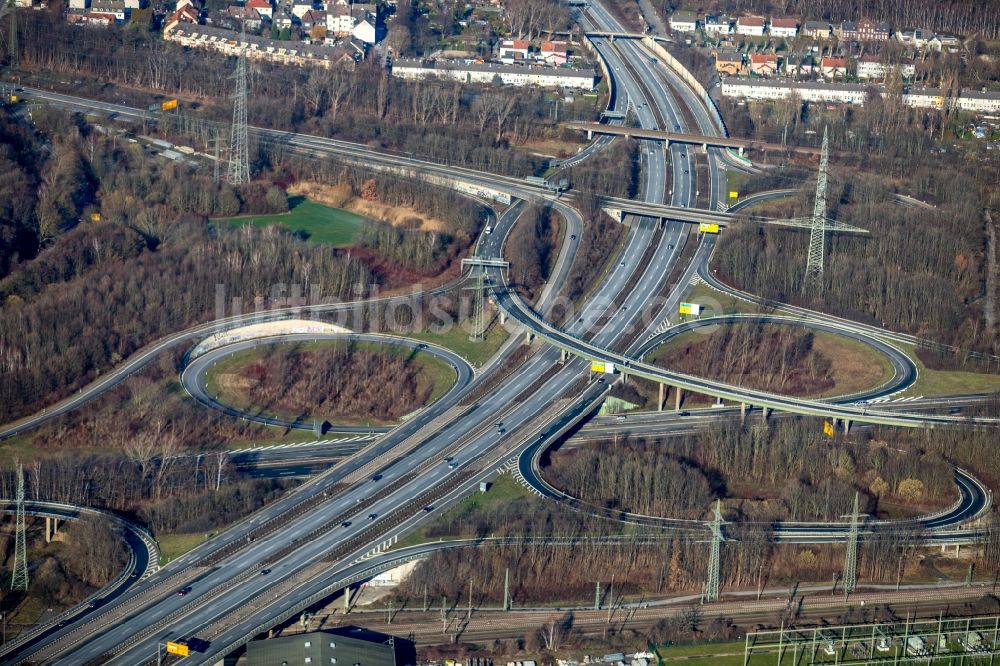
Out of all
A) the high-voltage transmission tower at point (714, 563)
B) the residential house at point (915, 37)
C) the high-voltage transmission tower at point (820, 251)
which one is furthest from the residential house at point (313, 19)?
the high-voltage transmission tower at point (714, 563)

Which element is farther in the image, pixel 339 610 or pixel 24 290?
pixel 24 290

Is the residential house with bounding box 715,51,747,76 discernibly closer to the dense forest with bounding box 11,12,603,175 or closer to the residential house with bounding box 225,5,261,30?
the dense forest with bounding box 11,12,603,175

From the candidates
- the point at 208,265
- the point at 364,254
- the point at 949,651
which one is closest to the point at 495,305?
the point at 364,254

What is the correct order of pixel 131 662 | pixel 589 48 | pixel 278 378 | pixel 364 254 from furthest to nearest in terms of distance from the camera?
1. pixel 589 48
2. pixel 364 254
3. pixel 278 378
4. pixel 131 662

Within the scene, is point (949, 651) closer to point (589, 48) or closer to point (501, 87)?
point (501, 87)

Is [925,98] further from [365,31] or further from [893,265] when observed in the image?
[365,31]

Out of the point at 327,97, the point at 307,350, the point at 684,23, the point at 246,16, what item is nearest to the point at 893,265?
the point at 307,350

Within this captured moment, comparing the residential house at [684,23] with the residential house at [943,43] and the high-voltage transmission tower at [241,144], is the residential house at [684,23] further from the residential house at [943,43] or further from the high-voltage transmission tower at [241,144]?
the high-voltage transmission tower at [241,144]
